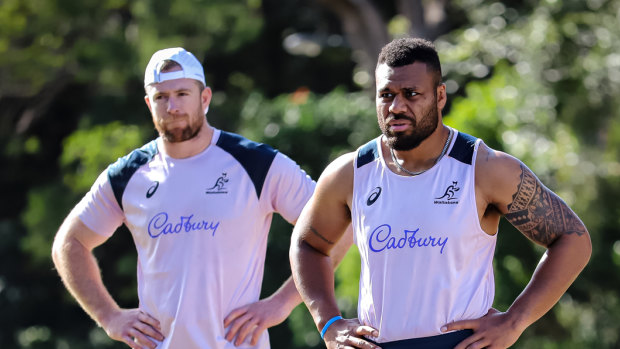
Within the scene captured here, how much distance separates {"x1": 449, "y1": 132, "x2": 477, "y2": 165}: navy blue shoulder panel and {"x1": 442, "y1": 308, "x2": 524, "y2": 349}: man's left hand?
56 centimetres

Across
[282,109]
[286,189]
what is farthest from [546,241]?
[282,109]

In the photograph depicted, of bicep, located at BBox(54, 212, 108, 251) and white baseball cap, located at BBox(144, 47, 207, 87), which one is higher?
white baseball cap, located at BBox(144, 47, 207, 87)

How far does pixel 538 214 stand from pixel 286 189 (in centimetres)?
135

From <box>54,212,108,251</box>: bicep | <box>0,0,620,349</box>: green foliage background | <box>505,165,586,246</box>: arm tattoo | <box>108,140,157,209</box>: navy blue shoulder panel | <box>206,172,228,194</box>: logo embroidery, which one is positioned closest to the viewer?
<box>505,165,586,246</box>: arm tattoo

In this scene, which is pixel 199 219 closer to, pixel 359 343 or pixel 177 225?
pixel 177 225

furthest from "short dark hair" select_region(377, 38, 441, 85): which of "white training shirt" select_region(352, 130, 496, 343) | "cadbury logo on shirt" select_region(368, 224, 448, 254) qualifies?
"cadbury logo on shirt" select_region(368, 224, 448, 254)

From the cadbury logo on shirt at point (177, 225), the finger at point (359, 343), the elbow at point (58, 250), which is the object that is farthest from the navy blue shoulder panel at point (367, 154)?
the elbow at point (58, 250)

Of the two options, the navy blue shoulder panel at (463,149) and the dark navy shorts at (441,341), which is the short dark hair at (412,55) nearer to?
the navy blue shoulder panel at (463,149)

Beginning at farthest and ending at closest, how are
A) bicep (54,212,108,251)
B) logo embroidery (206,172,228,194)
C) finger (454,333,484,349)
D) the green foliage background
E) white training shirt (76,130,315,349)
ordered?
the green foliage background, bicep (54,212,108,251), logo embroidery (206,172,228,194), white training shirt (76,130,315,349), finger (454,333,484,349)

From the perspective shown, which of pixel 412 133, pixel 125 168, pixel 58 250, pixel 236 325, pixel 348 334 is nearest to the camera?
pixel 412 133

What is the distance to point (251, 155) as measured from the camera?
461cm

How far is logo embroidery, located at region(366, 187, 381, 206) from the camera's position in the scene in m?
3.65

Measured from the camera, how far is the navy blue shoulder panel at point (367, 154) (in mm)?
3775

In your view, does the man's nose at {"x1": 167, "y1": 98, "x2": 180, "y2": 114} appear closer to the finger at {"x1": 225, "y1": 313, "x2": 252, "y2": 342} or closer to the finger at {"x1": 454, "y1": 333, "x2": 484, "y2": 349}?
the finger at {"x1": 225, "y1": 313, "x2": 252, "y2": 342}
